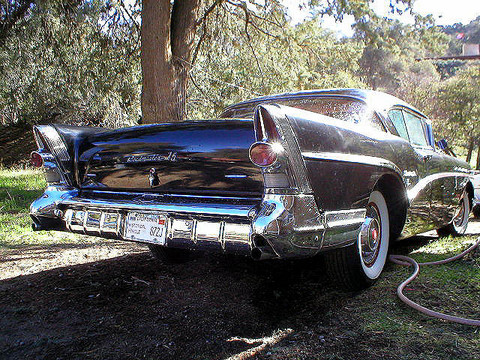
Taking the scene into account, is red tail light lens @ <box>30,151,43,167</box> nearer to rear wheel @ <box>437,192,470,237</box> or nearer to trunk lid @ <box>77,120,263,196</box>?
trunk lid @ <box>77,120,263,196</box>

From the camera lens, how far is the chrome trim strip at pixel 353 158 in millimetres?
2154

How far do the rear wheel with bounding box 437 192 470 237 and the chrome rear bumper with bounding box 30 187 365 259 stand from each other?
269 centimetres

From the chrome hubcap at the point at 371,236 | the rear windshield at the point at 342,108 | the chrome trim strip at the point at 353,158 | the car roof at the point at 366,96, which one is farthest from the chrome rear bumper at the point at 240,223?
the car roof at the point at 366,96

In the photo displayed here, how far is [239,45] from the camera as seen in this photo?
30.6 ft

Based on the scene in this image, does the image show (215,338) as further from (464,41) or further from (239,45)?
(464,41)

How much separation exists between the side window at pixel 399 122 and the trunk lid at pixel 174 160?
1599mm

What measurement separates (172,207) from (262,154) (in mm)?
645

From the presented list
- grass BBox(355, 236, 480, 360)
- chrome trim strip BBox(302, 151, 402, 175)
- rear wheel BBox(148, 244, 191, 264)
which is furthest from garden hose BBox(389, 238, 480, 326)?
rear wheel BBox(148, 244, 191, 264)

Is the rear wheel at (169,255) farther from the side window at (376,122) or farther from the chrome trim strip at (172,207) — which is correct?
the side window at (376,122)

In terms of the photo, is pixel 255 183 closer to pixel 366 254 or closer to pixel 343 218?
pixel 343 218

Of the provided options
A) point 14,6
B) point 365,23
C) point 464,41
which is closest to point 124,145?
point 365,23

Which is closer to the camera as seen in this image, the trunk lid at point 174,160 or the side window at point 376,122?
the trunk lid at point 174,160

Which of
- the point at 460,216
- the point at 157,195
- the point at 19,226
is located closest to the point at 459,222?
the point at 460,216

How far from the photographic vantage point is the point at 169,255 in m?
3.56
